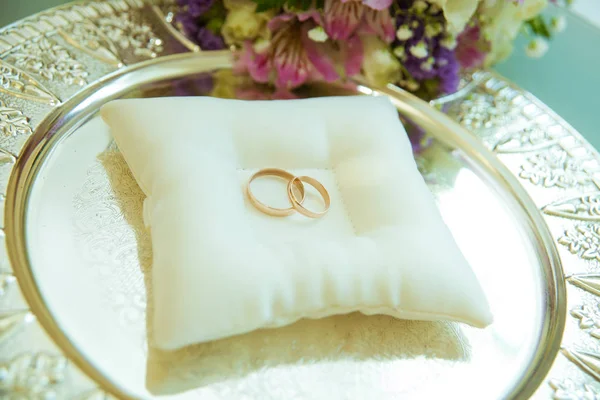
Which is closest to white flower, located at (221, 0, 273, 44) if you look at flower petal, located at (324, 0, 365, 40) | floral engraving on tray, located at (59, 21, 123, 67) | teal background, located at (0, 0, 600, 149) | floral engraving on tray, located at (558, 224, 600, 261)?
flower petal, located at (324, 0, 365, 40)

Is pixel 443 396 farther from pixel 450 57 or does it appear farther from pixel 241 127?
pixel 450 57

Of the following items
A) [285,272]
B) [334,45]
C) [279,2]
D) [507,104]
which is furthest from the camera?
[507,104]

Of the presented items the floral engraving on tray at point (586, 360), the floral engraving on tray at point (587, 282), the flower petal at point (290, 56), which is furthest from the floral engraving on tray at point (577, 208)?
the flower petal at point (290, 56)

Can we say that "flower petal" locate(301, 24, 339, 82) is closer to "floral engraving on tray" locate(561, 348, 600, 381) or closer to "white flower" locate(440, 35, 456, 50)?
"white flower" locate(440, 35, 456, 50)

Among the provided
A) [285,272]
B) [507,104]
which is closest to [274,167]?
[285,272]

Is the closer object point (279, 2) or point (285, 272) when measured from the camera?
point (285, 272)
